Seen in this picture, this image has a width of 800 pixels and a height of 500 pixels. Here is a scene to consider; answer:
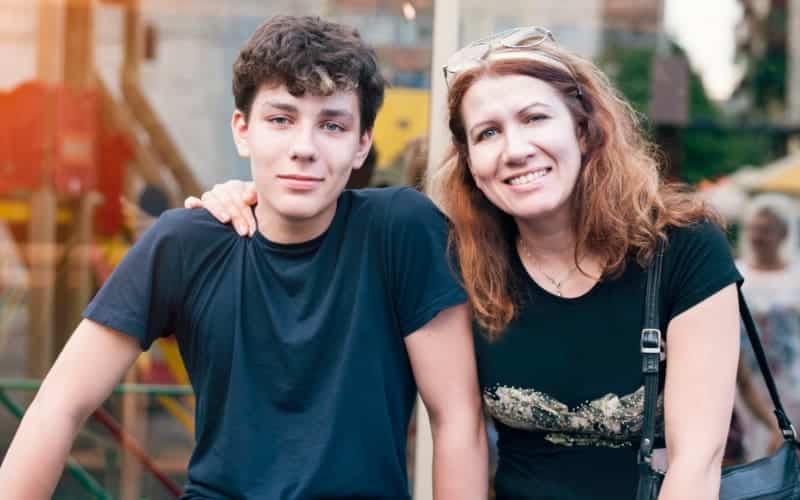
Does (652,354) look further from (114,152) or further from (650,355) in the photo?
(114,152)

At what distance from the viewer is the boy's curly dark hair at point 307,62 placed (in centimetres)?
224

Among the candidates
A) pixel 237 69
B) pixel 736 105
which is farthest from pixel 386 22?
pixel 736 105

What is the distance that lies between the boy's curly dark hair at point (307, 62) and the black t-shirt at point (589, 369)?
589 millimetres

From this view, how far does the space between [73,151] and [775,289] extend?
3.81m

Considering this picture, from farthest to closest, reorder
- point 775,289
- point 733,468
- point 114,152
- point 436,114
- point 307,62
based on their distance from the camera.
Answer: point 775,289 < point 114,152 < point 436,114 < point 733,468 < point 307,62

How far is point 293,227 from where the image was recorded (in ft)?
7.65

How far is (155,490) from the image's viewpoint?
4.89m

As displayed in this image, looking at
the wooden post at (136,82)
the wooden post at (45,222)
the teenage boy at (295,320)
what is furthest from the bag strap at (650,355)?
the wooden post at (45,222)

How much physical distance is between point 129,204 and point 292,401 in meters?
3.28

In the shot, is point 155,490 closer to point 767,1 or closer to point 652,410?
point 652,410

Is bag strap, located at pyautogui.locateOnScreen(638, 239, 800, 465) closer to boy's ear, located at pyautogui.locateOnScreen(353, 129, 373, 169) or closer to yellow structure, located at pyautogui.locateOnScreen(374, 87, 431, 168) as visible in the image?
boy's ear, located at pyautogui.locateOnScreen(353, 129, 373, 169)

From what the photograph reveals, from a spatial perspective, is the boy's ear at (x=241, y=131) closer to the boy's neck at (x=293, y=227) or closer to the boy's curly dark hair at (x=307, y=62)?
the boy's curly dark hair at (x=307, y=62)

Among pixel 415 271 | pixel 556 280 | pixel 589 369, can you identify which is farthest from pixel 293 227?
pixel 589 369

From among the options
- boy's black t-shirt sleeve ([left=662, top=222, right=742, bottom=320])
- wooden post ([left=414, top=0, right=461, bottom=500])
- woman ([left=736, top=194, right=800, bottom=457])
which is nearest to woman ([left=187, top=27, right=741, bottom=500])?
boy's black t-shirt sleeve ([left=662, top=222, right=742, bottom=320])
